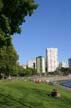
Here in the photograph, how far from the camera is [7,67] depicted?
385ft

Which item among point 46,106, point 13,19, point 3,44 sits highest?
point 13,19

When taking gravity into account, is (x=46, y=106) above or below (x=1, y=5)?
below

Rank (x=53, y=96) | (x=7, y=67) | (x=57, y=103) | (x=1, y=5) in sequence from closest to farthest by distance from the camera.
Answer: (x=1, y=5), (x=57, y=103), (x=53, y=96), (x=7, y=67)

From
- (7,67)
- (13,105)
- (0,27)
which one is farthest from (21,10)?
(7,67)

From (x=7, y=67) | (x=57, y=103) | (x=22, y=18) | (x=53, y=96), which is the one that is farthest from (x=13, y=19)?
(x=7, y=67)

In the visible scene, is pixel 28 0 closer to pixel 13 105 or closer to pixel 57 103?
pixel 13 105

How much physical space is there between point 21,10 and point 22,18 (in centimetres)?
69

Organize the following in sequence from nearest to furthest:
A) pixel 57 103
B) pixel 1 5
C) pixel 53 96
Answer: pixel 1 5, pixel 57 103, pixel 53 96

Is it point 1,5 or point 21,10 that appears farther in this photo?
point 21,10

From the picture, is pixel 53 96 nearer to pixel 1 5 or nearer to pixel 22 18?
pixel 22 18

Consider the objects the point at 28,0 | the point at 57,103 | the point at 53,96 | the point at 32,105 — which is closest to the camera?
the point at 28,0

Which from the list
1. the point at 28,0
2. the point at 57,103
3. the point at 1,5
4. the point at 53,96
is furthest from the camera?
the point at 53,96

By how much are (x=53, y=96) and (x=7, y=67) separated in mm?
83382

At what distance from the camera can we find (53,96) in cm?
3481
